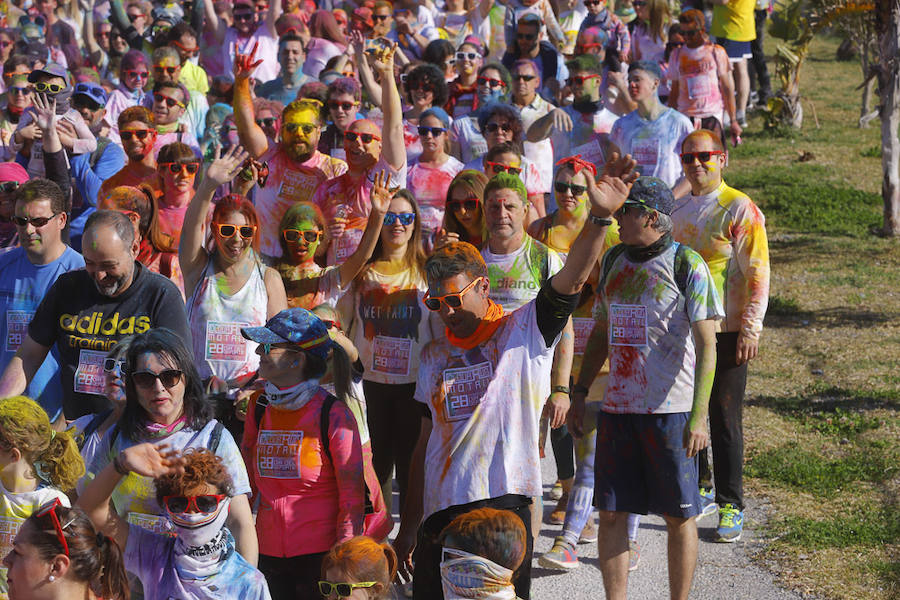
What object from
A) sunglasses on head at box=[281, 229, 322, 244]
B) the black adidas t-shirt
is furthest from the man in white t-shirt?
sunglasses on head at box=[281, 229, 322, 244]

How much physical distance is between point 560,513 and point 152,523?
10.7 feet

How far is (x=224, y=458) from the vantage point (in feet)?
13.7

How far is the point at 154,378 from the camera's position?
4.23 m

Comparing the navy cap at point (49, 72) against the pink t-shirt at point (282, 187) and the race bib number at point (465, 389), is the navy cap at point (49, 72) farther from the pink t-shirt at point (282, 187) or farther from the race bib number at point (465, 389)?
the race bib number at point (465, 389)

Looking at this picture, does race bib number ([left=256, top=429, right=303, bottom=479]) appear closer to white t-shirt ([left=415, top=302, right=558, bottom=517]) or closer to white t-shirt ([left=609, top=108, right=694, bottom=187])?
A: white t-shirt ([left=415, top=302, right=558, bottom=517])

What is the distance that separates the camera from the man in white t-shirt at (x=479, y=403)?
452 centimetres

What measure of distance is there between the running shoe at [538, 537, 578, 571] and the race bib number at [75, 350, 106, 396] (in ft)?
8.25

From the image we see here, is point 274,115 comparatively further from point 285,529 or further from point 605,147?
point 285,529

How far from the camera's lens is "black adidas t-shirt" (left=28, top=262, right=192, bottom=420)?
5.10 metres

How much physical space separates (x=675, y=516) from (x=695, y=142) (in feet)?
7.77

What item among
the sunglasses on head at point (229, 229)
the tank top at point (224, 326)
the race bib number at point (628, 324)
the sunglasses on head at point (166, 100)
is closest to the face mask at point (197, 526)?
the tank top at point (224, 326)

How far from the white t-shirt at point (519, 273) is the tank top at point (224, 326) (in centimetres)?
116

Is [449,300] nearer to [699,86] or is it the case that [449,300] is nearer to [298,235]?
[298,235]

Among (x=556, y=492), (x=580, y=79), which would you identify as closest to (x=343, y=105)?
(x=580, y=79)
